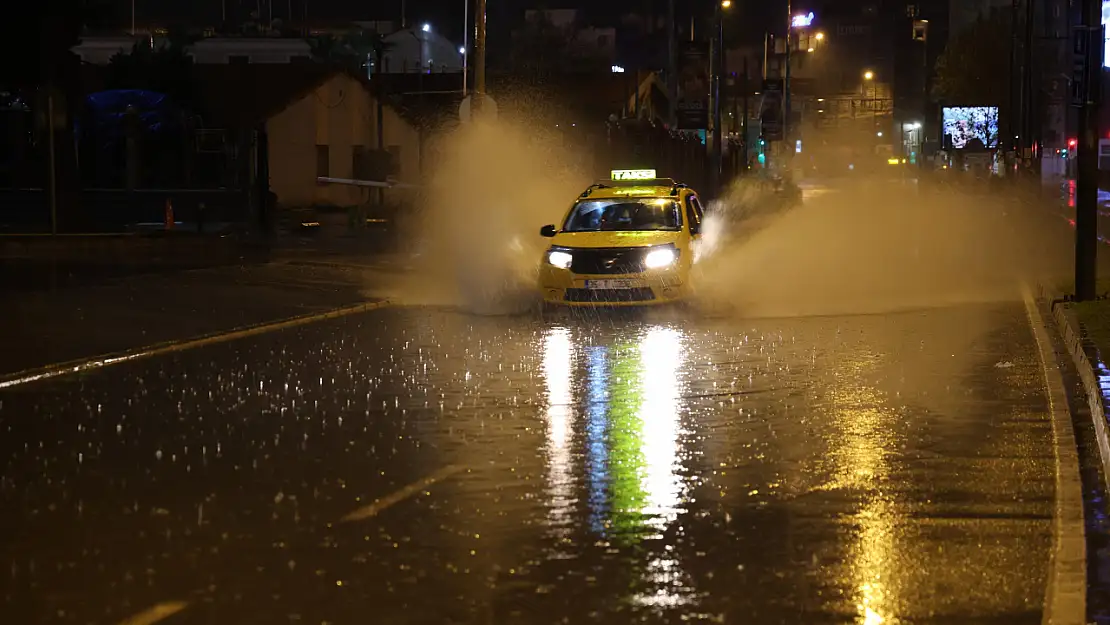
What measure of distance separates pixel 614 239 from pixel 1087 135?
5.78m

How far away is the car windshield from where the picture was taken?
20734 millimetres

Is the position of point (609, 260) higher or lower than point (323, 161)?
lower

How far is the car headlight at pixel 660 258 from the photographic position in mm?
19562

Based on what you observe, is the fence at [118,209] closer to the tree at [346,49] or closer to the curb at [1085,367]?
the curb at [1085,367]

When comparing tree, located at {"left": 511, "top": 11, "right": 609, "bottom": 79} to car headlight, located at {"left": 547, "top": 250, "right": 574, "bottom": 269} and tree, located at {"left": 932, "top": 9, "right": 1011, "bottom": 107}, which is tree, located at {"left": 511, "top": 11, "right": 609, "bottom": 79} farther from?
car headlight, located at {"left": 547, "top": 250, "right": 574, "bottom": 269}

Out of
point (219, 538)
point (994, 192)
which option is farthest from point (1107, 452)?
point (994, 192)

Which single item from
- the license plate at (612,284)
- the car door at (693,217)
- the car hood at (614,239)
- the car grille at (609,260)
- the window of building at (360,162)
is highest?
the window of building at (360,162)

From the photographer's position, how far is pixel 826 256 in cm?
3039

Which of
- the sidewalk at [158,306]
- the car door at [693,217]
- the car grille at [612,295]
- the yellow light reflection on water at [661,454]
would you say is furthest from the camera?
the car door at [693,217]

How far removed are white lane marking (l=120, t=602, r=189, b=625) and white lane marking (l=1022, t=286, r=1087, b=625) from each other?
3421 mm

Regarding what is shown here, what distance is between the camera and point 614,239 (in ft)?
65.3

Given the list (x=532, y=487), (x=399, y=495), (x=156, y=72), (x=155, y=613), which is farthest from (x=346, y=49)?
(x=155, y=613)

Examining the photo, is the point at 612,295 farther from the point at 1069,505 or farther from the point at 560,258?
the point at 1069,505

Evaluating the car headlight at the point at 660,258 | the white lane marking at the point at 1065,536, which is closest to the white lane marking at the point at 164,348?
the car headlight at the point at 660,258
